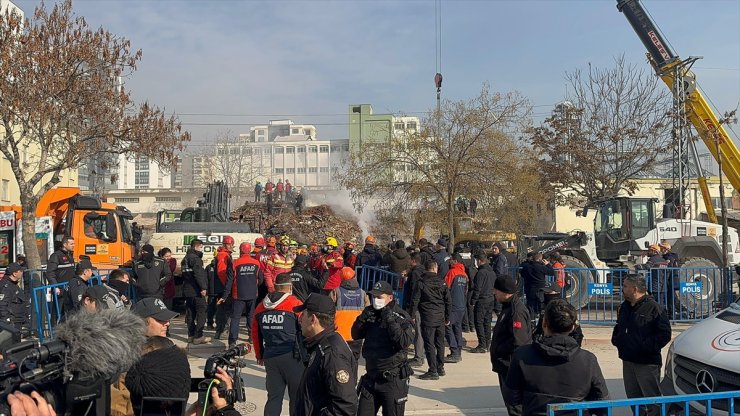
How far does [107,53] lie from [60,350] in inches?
639

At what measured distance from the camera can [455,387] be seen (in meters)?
9.08

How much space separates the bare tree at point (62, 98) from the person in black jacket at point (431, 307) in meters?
11.6

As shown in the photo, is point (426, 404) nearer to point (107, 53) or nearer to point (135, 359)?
point (135, 359)

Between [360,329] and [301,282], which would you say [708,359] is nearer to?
[360,329]

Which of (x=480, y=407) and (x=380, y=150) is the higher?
(x=380, y=150)

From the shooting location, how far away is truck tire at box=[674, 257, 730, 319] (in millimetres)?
13930

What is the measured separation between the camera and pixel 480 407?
26.5 feet

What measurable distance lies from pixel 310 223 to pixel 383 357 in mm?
28264

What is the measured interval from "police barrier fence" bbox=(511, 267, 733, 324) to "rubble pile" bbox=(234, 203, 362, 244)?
Result: 18562mm

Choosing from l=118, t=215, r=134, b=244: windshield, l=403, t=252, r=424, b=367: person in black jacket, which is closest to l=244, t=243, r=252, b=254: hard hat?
l=403, t=252, r=424, b=367: person in black jacket

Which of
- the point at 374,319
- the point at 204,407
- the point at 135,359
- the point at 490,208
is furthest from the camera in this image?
the point at 490,208

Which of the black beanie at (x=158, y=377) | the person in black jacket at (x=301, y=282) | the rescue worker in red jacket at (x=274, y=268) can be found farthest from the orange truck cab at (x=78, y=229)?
the black beanie at (x=158, y=377)

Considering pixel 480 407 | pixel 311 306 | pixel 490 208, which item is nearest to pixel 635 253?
pixel 490 208

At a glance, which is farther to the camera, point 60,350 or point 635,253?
point 635,253
